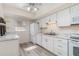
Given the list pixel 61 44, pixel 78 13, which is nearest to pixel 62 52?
pixel 61 44

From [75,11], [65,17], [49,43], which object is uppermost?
[75,11]

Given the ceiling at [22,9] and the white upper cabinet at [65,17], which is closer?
the white upper cabinet at [65,17]

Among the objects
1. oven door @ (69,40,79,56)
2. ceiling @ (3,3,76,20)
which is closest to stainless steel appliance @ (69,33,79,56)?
oven door @ (69,40,79,56)

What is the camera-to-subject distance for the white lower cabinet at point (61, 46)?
2619 millimetres

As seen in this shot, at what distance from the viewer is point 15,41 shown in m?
2.41

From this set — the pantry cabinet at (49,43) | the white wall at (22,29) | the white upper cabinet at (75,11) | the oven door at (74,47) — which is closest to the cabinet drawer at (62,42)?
the oven door at (74,47)

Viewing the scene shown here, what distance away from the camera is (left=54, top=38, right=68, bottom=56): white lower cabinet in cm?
262

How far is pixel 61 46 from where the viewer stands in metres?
2.82

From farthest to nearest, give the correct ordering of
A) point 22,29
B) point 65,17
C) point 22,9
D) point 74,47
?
point 22,29 < point 22,9 < point 65,17 < point 74,47

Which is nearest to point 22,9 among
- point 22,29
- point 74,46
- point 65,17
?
point 22,29

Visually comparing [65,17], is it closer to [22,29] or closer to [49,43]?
[49,43]

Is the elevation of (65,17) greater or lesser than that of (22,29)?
greater

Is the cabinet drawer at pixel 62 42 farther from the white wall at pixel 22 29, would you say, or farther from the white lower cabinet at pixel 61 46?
the white wall at pixel 22 29

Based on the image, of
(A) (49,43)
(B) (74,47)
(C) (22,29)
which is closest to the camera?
(B) (74,47)
